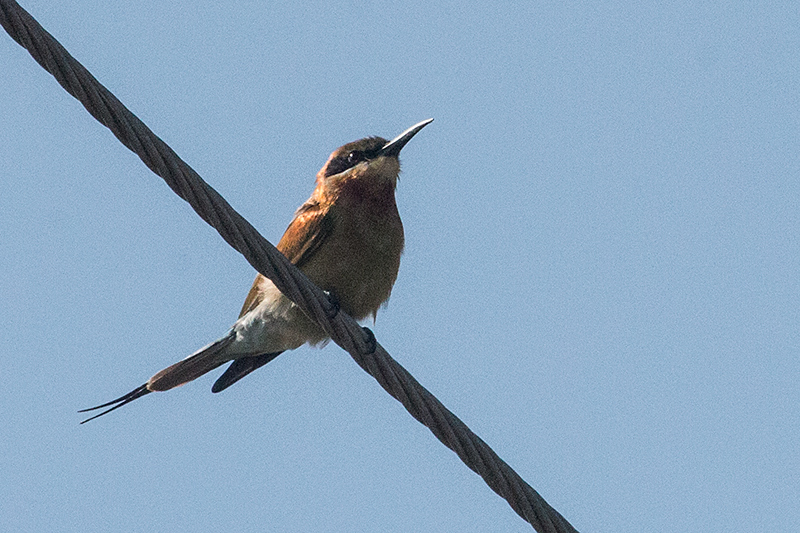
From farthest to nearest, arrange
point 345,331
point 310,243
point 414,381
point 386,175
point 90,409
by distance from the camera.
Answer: point 386,175 → point 310,243 → point 90,409 → point 345,331 → point 414,381

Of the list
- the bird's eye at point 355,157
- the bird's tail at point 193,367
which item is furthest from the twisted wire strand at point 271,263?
the bird's eye at point 355,157

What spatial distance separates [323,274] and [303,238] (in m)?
0.24

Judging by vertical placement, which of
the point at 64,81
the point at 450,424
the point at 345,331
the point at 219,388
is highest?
the point at 219,388

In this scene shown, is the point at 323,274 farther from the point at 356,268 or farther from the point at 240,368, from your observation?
the point at 240,368

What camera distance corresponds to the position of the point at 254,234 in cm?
341

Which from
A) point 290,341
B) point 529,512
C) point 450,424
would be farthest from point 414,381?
point 290,341

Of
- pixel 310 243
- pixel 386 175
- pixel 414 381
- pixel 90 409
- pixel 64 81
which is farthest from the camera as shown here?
pixel 386 175

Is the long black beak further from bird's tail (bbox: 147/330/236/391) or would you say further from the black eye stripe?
bird's tail (bbox: 147/330/236/391)

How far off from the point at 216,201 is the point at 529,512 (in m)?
1.29

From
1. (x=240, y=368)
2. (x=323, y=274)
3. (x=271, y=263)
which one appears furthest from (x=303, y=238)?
(x=271, y=263)

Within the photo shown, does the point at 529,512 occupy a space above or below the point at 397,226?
below

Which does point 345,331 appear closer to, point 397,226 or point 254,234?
point 254,234

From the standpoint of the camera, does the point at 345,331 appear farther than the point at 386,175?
No

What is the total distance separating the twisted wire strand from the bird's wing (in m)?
1.23
